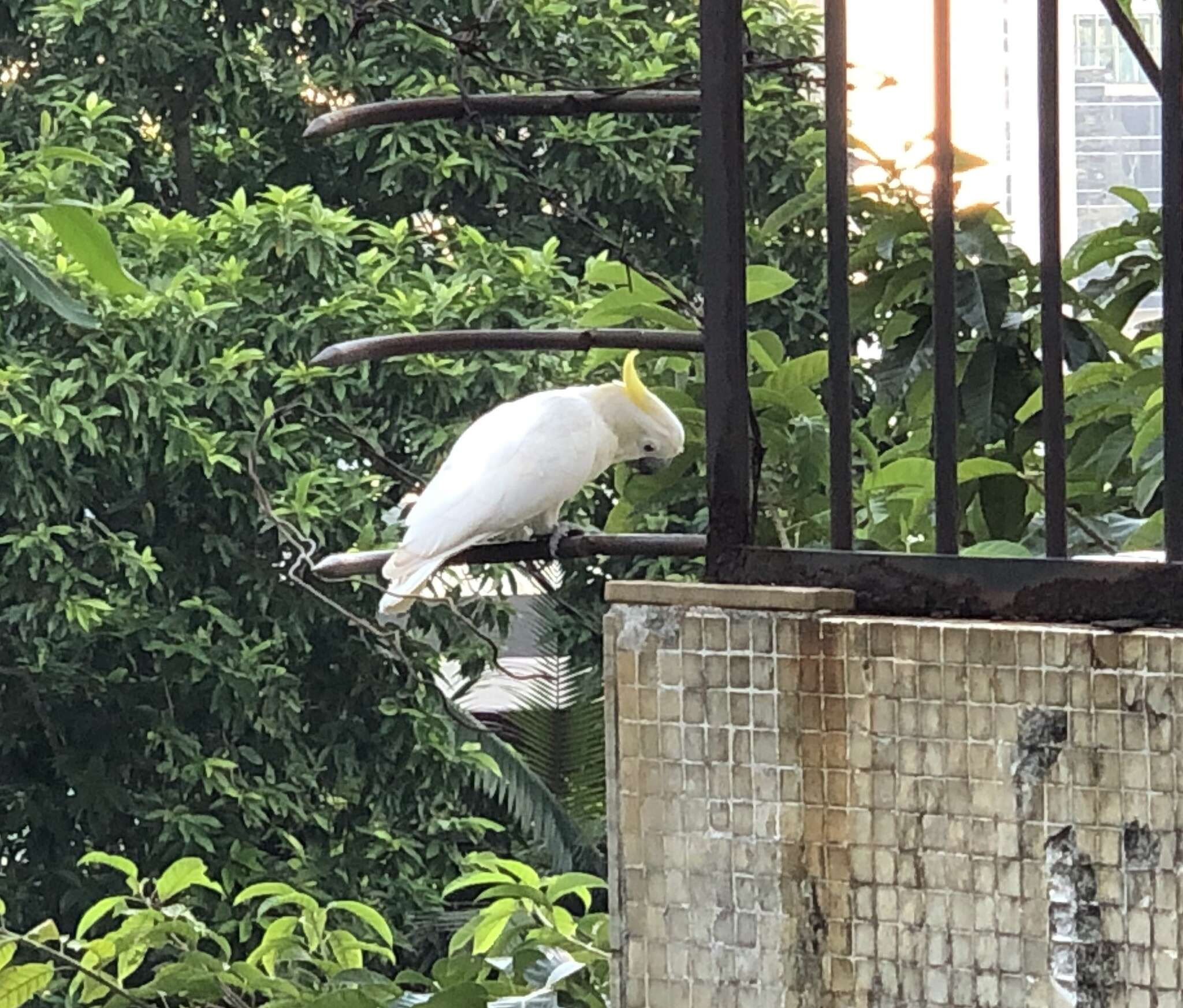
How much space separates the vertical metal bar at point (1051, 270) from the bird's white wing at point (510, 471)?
51 cm

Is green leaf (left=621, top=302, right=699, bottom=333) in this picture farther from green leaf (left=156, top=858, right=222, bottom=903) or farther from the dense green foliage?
green leaf (left=156, top=858, right=222, bottom=903)

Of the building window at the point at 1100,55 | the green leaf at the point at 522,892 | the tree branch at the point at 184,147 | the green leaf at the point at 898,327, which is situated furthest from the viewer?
the tree branch at the point at 184,147

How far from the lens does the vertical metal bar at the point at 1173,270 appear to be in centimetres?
56

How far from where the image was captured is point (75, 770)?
341 centimetres

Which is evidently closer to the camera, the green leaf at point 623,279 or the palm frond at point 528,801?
the green leaf at point 623,279

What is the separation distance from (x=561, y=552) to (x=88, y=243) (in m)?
0.30

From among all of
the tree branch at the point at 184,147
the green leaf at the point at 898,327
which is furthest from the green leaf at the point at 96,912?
the tree branch at the point at 184,147

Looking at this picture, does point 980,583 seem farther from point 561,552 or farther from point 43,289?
point 43,289

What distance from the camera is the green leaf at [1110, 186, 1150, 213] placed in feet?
3.50

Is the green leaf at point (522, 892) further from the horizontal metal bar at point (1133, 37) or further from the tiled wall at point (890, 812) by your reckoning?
the horizontal metal bar at point (1133, 37)

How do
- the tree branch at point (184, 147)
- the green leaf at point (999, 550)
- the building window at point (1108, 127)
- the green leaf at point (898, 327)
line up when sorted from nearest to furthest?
the green leaf at point (999, 550) → the green leaf at point (898, 327) → the building window at point (1108, 127) → the tree branch at point (184, 147)

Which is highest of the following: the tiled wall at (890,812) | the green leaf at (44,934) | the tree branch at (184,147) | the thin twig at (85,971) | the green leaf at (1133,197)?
the tree branch at (184,147)

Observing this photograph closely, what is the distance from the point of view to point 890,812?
0.59 m

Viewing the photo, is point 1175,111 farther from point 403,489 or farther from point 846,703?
point 403,489
